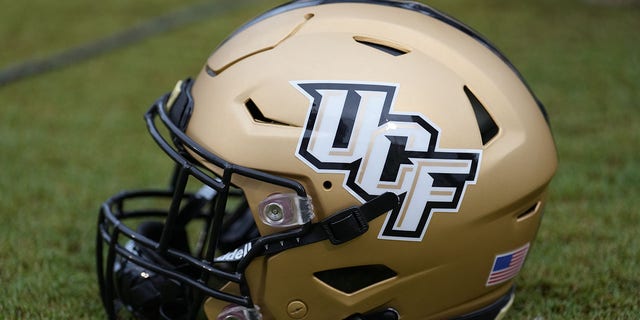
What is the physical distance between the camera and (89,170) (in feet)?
12.1

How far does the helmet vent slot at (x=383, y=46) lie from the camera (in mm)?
1877

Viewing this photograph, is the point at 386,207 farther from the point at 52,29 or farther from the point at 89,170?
the point at 52,29

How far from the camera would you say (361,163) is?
1.78 meters

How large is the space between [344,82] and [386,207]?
0.31 m

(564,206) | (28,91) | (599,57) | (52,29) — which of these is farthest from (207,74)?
(52,29)

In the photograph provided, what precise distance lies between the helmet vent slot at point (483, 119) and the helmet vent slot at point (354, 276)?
41cm

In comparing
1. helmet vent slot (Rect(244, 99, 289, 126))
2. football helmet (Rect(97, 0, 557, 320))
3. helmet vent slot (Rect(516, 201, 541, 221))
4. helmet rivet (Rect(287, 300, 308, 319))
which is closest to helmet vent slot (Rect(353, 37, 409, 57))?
football helmet (Rect(97, 0, 557, 320))

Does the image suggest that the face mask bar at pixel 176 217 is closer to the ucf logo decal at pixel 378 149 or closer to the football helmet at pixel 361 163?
the football helmet at pixel 361 163

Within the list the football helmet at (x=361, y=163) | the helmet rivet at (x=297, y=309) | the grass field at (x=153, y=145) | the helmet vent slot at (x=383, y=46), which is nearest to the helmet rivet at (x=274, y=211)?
the football helmet at (x=361, y=163)

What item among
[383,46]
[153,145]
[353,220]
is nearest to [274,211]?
[353,220]

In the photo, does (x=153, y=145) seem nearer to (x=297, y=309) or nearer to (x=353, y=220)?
(x=297, y=309)

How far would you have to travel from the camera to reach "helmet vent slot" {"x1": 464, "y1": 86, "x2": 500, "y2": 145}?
1.85 metres

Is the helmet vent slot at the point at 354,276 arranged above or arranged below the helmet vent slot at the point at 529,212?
below

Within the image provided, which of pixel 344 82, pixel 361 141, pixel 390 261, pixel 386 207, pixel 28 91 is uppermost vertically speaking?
pixel 344 82
